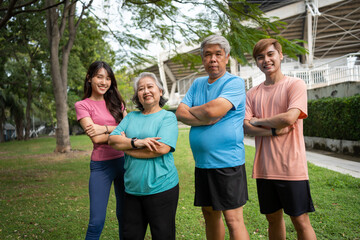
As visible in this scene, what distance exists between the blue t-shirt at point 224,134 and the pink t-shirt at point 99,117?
797 millimetres

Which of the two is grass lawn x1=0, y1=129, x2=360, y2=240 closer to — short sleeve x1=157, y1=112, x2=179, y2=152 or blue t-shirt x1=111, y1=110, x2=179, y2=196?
blue t-shirt x1=111, y1=110, x2=179, y2=196

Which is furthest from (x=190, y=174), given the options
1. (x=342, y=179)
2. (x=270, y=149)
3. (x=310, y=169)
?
(x=270, y=149)

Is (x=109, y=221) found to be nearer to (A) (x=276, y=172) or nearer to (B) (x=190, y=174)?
(A) (x=276, y=172)

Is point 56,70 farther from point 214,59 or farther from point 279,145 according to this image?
point 279,145

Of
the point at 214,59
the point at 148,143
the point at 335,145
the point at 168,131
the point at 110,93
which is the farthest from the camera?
the point at 335,145

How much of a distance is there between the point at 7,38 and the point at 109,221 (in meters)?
13.8

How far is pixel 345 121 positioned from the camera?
8906 millimetres

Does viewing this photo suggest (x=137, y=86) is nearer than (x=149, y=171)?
No

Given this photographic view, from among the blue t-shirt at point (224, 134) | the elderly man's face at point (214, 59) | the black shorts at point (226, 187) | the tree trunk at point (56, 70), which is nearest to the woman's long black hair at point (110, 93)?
the blue t-shirt at point (224, 134)

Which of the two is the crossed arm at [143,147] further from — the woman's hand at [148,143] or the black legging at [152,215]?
the black legging at [152,215]

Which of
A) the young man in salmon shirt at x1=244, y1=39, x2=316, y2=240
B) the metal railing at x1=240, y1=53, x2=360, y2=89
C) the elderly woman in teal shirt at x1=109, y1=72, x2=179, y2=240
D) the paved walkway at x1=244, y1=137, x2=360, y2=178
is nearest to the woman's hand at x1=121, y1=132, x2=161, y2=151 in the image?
the elderly woman in teal shirt at x1=109, y1=72, x2=179, y2=240

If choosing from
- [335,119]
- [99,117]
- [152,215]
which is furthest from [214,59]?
[335,119]

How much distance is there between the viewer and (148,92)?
2312mm

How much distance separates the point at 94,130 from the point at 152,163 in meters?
0.69
